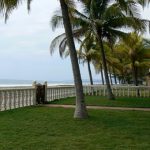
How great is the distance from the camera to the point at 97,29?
2458 centimetres

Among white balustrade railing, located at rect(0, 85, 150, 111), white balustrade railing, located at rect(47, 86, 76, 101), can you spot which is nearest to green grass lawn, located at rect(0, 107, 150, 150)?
white balustrade railing, located at rect(0, 85, 150, 111)

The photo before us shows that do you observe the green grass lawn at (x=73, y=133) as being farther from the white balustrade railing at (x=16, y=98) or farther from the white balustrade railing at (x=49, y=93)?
the white balustrade railing at (x=49, y=93)

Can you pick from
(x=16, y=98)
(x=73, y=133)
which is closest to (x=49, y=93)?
(x=16, y=98)

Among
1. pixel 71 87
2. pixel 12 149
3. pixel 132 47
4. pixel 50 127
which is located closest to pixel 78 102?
pixel 50 127

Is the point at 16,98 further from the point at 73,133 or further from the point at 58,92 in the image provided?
the point at 73,133

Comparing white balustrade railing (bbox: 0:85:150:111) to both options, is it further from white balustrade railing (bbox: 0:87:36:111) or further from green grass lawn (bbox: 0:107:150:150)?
green grass lawn (bbox: 0:107:150:150)

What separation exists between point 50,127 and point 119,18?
14415 millimetres

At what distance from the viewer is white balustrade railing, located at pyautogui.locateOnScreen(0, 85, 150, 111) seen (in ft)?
53.6

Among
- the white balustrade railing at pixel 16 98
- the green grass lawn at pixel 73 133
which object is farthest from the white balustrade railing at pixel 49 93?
the green grass lawn at pixel 73 133

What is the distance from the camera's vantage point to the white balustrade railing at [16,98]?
16016 millimetres

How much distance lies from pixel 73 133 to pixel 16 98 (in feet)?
25.8

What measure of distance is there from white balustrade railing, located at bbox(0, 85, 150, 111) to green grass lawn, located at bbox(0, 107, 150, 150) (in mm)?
2761

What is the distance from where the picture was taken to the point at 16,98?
17.4m

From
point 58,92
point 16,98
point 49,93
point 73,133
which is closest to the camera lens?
point 73,133
